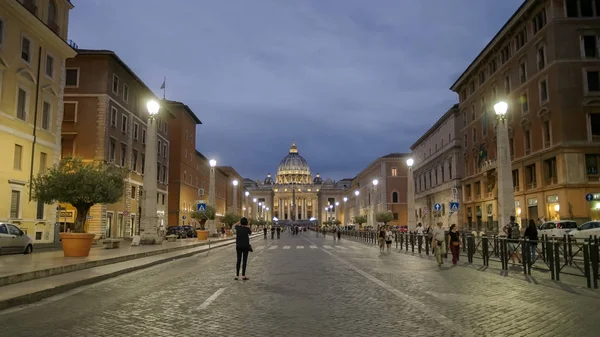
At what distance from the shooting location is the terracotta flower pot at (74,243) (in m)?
20.2

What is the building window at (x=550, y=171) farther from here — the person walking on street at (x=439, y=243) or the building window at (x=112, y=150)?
the building window at (x=112, y=150)

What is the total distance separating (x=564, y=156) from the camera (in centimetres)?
3856

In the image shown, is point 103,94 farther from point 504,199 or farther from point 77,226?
point 504,199

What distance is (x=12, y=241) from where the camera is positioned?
889 inches

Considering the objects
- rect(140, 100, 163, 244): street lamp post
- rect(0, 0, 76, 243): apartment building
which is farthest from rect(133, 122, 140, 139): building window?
rect(140, 100, 163, 244): street lamp post

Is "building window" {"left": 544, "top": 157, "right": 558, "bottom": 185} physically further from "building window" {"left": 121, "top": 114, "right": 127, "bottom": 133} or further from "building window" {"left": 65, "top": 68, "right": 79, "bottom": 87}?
"building window" {"left": 65, "top": 68, "right": 79, "bottom": 87}

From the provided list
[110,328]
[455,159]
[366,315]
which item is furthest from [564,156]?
[110,328]

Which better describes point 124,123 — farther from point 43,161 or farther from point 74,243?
point 74,243

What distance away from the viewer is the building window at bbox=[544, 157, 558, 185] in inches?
1583

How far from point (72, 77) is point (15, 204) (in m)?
18.2

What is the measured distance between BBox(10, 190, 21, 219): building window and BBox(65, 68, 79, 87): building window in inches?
672

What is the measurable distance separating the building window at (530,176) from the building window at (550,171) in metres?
2.28

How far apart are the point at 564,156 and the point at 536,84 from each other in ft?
25.2

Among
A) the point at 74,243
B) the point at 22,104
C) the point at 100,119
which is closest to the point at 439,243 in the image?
the point at 74,243
